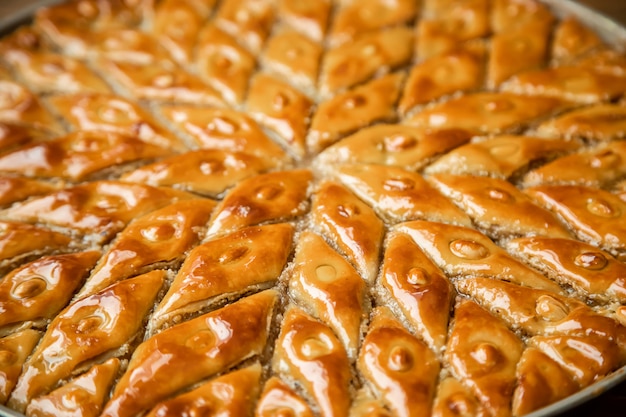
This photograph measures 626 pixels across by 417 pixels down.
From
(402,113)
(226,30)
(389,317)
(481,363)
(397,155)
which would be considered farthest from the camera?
(226,30)

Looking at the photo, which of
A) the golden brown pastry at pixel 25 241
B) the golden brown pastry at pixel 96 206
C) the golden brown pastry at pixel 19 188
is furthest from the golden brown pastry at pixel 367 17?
the golden brown pastry at pixel 25 241

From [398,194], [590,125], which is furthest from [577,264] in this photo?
[590,125]

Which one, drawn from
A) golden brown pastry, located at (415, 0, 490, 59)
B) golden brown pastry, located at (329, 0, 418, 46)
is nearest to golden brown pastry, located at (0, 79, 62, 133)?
golden brown pastry, located at (329, 0, 418, 46)

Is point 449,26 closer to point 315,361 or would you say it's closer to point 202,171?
point 202,171

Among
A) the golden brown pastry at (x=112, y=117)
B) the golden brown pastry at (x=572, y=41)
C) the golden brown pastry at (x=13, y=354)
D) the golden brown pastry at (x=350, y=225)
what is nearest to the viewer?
the golden brown pastry at (x=13, y=354)

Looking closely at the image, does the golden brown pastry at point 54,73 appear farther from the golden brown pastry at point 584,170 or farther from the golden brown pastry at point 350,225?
the golden brown pastry at point 584,170

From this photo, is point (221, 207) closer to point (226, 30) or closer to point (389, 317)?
point (389, 317)

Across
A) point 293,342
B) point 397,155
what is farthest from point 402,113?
point 293,342
